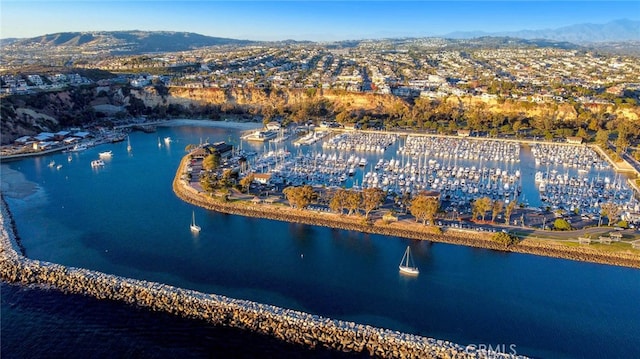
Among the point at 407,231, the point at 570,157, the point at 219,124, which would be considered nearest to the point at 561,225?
the point at 407,231

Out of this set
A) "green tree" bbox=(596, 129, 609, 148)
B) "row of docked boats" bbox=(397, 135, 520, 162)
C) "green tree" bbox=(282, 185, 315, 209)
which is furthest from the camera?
"green tree" bbox=(596, 129, 609, 148)

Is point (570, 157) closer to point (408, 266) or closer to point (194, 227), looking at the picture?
point (408, 266)

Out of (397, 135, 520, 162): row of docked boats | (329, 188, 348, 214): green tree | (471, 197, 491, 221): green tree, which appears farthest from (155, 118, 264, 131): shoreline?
(471, 197, 491, 221): green tree

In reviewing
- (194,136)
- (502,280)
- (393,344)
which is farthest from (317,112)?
(393,344)

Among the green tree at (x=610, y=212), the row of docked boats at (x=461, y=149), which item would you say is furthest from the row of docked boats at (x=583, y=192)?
the row of docked boats at (x=461, y=149)

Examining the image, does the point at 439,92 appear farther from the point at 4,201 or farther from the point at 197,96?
the point at 4,201

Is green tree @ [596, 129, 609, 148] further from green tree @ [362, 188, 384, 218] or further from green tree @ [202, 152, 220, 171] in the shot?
green tree @ [202, 152, 220, 171]

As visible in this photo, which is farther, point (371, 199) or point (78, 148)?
point (78, 148)
